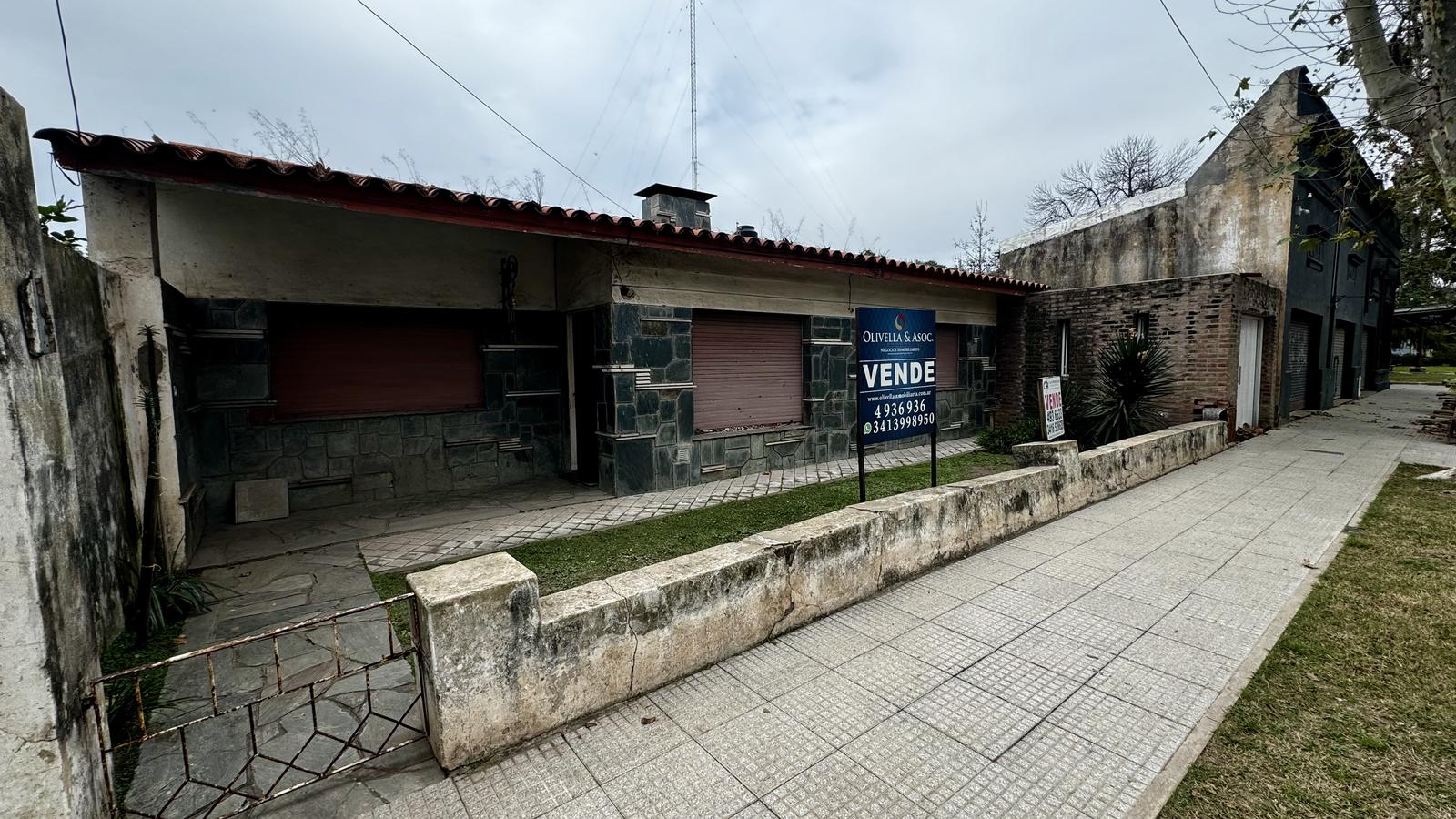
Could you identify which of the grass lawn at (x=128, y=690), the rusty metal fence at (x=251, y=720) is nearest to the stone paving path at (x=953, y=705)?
the rusty metal fence at (x=251, y=720)

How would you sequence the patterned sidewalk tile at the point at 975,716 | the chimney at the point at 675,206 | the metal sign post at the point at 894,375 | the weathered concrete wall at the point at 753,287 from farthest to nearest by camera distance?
the chimney at the point at 675,206
the weathered concrete wall at the point at 753,287
the metal sign post at the point at 894,375
the patterned sidewalk tile at the point at 975,716

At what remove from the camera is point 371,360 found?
655 centimetres

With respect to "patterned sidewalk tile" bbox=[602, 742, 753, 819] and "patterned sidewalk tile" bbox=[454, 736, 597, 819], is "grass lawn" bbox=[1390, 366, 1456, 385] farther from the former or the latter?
"patterned sidewalk tile" bbox=[454, 736, 597, 819]

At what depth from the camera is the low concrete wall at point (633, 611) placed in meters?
2.34

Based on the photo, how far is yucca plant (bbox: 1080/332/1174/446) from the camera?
8.93 m

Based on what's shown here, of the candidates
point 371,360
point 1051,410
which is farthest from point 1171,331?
point 371,360

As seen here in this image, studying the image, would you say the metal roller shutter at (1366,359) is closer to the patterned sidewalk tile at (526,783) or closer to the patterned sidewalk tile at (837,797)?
the patterned sidewalk tile at (837,797)

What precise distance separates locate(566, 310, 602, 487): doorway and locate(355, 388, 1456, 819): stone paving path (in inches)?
179

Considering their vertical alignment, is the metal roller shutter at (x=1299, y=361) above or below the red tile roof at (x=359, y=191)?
below

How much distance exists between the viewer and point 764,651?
3.26 m

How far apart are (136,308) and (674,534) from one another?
4328 mm

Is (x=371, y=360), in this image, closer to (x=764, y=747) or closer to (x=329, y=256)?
(x=329, y=256)

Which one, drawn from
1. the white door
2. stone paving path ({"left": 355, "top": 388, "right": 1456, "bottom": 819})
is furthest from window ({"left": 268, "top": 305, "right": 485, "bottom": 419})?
the white door

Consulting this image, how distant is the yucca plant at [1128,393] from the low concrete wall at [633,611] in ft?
18.8
